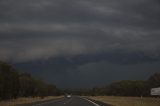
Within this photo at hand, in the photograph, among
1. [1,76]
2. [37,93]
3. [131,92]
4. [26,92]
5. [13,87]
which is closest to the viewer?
[1,76]

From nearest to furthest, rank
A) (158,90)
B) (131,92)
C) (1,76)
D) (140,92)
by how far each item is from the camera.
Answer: (158,90)
(1,76)
(140,92)
(131,92)

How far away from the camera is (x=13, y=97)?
348 feet

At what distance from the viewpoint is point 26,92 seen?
149m

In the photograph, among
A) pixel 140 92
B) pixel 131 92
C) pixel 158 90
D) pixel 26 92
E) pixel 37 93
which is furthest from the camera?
pixel 131 92

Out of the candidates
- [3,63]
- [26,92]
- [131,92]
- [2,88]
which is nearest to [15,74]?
[3,63]

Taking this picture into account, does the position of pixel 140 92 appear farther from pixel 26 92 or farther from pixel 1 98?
pixel 1 98

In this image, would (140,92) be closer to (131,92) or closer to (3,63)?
(131,92)

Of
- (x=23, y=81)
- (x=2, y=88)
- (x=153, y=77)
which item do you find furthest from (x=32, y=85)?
(x=2, y=88)

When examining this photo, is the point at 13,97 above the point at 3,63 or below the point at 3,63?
below

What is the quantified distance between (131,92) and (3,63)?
96.3m

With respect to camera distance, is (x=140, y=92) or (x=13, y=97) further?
(x=140, y=92)

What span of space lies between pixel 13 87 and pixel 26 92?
44743 millimetres

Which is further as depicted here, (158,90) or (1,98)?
(1,98)

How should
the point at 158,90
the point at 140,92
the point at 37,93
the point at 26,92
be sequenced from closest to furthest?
the point at 158,90 → the point at 26,92 → the point at 37,93 → the point at 140,92
